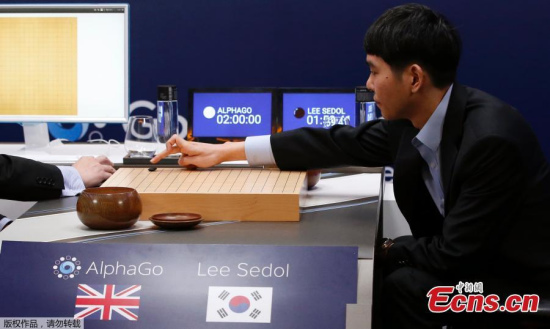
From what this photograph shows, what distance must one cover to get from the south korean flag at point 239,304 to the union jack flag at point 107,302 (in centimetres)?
13

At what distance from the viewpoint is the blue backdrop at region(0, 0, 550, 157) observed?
12.2 ft

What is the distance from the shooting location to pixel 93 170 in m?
2.09

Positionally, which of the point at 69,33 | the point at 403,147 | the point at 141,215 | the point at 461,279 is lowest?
the point at 461,279

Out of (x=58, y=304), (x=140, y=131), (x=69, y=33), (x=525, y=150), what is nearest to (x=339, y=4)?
(x=69, y=33)

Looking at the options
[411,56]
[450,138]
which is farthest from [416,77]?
[450,138]

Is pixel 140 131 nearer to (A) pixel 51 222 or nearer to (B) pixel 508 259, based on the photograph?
(A) pixel 51 222

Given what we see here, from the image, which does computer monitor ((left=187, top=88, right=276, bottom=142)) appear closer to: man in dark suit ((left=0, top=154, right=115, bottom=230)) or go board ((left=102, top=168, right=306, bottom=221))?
man in dark suit ((left=0, top=154, right=115, bottom=230))

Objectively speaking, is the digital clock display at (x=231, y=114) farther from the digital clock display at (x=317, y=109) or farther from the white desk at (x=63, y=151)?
the white desk at (x=63, y=151)

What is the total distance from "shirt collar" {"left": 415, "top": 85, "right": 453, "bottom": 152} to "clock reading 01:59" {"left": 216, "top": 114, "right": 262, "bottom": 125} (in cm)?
146

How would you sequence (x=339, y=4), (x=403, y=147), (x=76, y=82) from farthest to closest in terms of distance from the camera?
1. (x=339, y=4)
2. (x=76, y=82)
3. (x=403, y=147)

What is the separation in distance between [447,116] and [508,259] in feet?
1.08

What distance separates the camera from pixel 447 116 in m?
1.73

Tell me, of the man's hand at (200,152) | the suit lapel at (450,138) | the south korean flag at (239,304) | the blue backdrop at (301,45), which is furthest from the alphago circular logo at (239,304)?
the blue backdrop at (301,45)

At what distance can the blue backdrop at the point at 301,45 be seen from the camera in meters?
3.73
